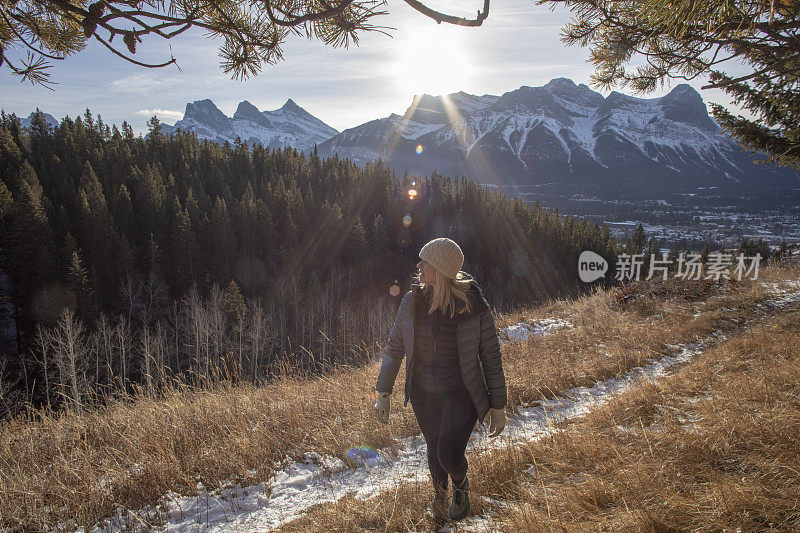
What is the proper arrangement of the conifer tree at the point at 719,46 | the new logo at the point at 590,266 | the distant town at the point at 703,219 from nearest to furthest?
the conifer tree at the point at 719,46 → the new logo at the point at 590,266 → the distant town at the point at 703,219

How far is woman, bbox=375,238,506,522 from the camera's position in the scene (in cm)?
294

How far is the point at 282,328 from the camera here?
1401 inches

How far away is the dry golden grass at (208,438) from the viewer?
3.41 meters

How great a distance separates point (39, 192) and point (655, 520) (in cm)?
4965

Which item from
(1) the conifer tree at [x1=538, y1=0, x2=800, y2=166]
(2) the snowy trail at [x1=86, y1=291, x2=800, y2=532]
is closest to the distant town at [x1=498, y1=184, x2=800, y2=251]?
(1) the conifer tree at [x1=538, y1=0, x2=800, y2=166]

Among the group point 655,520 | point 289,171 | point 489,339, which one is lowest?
point 655,520

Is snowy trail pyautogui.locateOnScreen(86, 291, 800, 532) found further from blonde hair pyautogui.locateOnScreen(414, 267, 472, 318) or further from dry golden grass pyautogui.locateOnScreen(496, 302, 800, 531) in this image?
blonde hair pyautogui.locateOnScreen(414, 267, 472, 318)

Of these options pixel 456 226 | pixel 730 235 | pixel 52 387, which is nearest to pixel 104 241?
pixel 52 387

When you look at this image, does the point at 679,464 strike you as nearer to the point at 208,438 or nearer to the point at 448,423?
the point at 448,423

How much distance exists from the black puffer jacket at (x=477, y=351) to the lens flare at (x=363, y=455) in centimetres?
165

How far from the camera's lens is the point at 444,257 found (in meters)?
2.92

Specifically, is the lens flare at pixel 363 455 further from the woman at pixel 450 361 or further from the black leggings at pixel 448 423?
the black leggings at pixel 448 423

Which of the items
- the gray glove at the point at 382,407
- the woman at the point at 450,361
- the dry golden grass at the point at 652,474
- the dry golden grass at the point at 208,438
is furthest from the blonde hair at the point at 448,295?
the dry golden grass at the point at 208,438

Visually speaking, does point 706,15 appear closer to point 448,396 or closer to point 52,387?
point 448,396
